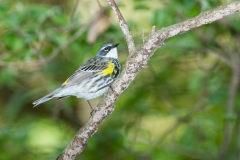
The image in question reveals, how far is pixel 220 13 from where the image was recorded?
333 centimetres

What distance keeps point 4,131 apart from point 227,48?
3.34 m

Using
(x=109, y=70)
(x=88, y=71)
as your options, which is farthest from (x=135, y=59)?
(x=88, y=71)

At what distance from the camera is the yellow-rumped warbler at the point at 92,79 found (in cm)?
501

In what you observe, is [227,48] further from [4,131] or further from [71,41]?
[4,131]

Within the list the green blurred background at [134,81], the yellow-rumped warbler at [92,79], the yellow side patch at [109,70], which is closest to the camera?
the yellow-rumped warbler at [92,79]

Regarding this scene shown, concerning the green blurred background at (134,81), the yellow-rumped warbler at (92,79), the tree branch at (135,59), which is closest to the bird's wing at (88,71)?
the yellow-rumped warbler at (92,79)

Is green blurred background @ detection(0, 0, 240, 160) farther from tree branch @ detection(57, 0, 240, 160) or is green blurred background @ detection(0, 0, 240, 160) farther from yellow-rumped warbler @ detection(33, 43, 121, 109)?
tree branch @ detection(57, 0, 240, 160)

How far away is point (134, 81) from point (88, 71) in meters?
2.51

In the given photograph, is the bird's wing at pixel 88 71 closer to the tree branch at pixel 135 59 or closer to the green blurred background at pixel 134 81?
the green blurred background at pixel 134 81

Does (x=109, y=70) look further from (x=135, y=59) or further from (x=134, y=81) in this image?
(x=134, y=81)

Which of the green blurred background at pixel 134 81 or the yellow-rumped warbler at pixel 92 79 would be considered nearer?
the yellow-rumped warbler at pixel 92 79

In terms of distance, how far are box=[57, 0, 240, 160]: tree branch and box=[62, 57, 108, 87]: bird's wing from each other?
48.7 inches

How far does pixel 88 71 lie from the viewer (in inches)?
216

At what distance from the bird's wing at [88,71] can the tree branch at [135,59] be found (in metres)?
1.24
